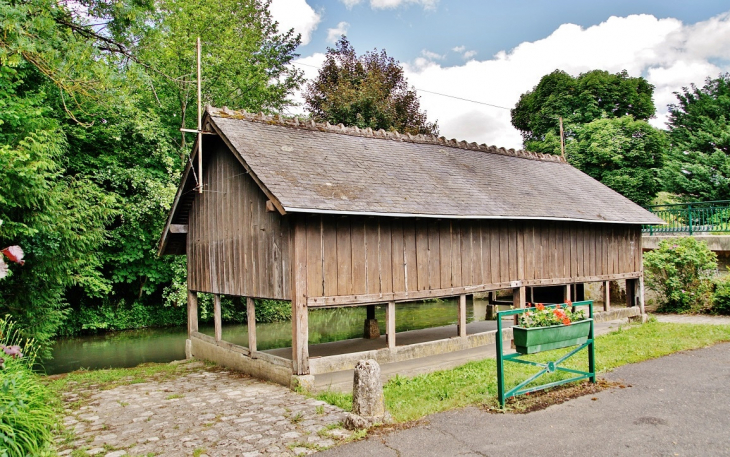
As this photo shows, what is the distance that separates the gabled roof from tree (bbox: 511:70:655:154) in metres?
16.6

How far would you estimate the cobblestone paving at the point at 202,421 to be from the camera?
5.32m

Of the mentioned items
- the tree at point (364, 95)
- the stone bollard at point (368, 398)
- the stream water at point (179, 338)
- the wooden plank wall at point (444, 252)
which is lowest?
the stream water at point (179, 338)

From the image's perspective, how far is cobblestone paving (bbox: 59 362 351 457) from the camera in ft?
17.4

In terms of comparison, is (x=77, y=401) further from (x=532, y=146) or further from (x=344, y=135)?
(x=532, y=146)

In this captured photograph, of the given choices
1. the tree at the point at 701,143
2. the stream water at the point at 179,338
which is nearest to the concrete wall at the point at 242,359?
the stream water at the point at 179,338

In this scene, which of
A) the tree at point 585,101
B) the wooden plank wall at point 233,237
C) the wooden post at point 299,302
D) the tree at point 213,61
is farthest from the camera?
the tree at point 585,101

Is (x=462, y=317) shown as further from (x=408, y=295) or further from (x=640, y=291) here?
(x=640, y=291)

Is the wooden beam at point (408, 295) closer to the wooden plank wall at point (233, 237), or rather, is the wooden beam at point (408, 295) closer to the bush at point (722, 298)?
the wooden plank wall at point (233, 237)

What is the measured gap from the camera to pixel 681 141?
2492 centimetres

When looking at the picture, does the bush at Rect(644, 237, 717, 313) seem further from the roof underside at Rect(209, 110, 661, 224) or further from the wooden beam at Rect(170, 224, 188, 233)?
the wooden beam at Rect(170, 224, 188, 233)

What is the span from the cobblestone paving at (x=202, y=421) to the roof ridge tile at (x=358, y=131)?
5002mm

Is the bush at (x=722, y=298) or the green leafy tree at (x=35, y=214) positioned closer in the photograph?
the green leafy tree at (x=35, y=214)

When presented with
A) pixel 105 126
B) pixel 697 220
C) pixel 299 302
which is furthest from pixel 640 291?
pixel 105 126

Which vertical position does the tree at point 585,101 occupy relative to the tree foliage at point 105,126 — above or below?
A: above
